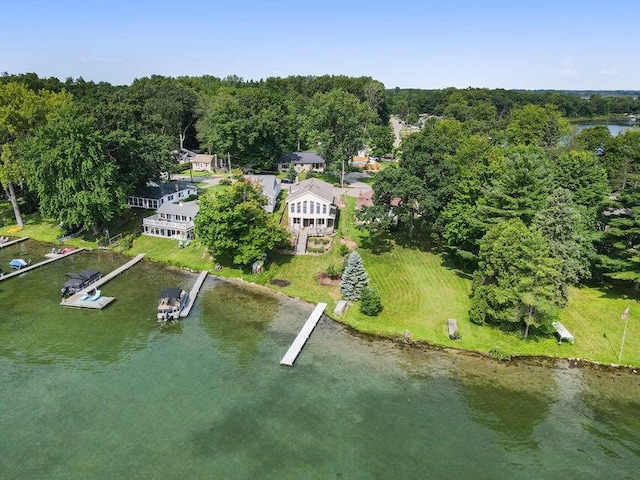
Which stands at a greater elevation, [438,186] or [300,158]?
[300,158]

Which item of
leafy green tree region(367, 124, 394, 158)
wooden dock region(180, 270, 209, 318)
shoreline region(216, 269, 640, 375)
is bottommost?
shoreline region(216, 269, 640, 375)

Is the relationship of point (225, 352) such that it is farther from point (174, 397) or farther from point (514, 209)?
point (514, 209)

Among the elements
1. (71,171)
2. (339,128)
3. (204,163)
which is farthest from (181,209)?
(204,163)

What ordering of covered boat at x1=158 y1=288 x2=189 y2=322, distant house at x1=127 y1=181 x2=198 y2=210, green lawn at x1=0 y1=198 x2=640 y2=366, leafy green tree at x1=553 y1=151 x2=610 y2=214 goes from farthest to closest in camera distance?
distant house at x1=127 y1=181 x2=198 y2=210, leafy green tree at x1=553 y1=151 x2=610 y2=214, covered boat at x1=158 y1=288 x2=189 y2=322, green lawn at x1=0 y1=198 x2=640 y2=366

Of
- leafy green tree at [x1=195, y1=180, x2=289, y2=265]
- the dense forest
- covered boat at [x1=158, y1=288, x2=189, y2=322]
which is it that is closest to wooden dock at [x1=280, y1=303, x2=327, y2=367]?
leafy green tree at [x1=195, y1=180, x2=289, y2=265]

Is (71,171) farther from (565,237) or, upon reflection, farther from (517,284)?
(565,237)

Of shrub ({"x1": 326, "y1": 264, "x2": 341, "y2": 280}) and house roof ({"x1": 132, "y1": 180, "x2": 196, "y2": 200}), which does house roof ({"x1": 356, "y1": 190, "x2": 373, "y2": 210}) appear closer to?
shrub ({"x1": 326, "y1": 264, "x2": 341, "y2": 280})

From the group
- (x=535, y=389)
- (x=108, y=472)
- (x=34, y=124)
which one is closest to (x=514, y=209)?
(x=535, y=389)

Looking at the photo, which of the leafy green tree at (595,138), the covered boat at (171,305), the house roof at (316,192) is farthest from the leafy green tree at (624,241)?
the leafy green tree at (595,138)
